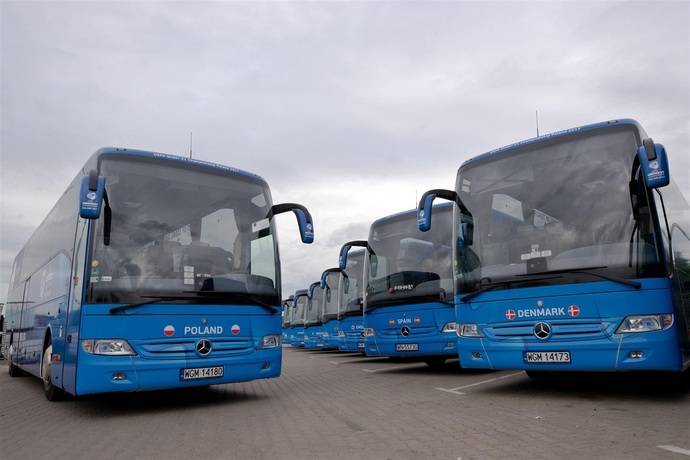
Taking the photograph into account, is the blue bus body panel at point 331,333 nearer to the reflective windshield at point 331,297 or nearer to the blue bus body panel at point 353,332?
the reflective windshield at point 331,297

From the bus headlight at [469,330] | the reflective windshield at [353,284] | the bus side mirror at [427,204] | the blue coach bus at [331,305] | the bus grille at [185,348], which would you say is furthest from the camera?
the blue coach bus at [331,305]

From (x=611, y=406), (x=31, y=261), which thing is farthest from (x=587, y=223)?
(x=31, y=261)

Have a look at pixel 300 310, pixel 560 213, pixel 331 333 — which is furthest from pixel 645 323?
pixel 300 310

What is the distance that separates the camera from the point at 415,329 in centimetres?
1275

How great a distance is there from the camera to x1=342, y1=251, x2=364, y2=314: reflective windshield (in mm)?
19859

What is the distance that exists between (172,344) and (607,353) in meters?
5.33

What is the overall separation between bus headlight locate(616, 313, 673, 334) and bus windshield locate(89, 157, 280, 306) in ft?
15.1

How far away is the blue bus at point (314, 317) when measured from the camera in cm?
2781

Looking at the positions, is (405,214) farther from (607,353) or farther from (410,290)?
(607,353)

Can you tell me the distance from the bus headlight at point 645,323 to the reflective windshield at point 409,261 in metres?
5.21

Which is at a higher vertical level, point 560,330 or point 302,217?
point 302,217

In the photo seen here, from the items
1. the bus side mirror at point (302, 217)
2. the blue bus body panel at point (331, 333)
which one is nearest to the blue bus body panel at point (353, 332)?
the blue bus body panel at point (331, 333)

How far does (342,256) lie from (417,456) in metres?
11.1

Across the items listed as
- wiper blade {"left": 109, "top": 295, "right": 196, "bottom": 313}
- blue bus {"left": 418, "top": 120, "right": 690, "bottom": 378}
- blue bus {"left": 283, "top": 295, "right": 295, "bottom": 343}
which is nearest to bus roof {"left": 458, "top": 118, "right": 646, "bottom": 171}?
blue bus {"left": 418, "top": 120, "right": 690, "bottom": 378}
